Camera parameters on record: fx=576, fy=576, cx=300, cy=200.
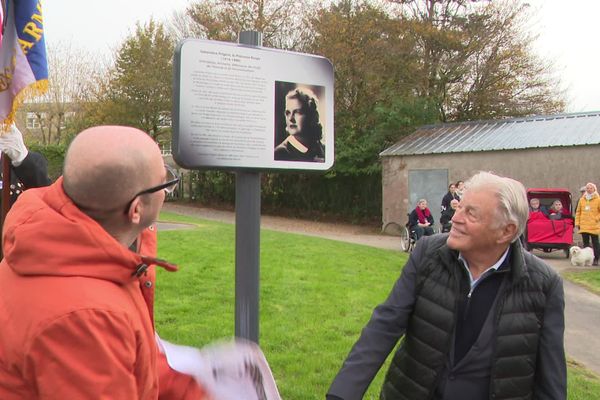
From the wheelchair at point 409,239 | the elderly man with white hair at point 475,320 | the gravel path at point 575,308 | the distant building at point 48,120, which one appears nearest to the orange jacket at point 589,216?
the gravel path at point 575,308

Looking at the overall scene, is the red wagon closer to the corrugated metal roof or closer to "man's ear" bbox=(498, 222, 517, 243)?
the corrugated metal roof

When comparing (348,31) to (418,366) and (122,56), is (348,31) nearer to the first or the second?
(122,56)

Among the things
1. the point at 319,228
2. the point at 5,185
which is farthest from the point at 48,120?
the point at 5,185

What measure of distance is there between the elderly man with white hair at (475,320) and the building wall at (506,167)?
15400 mm

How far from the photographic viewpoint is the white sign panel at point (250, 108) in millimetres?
2701

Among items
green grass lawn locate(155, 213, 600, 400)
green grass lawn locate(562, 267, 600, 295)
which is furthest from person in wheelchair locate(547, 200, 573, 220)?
green grass lawn locate(155, 213, 600, 400)

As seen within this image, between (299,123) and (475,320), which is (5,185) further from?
(475,320)

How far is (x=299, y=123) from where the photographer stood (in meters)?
3.08

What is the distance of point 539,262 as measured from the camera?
2.63 meters

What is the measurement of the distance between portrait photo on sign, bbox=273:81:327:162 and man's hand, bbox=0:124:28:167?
160cm

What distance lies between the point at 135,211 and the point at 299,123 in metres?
1.66

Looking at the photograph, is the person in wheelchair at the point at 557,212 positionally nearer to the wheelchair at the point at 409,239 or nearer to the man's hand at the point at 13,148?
the wheelchair at the point at 409,239

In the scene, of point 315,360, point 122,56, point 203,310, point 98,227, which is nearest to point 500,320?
point 98,227

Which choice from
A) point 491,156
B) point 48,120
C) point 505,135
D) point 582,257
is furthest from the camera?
point 48,120
